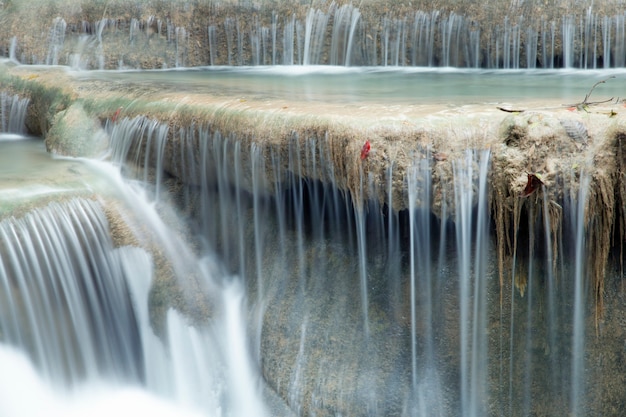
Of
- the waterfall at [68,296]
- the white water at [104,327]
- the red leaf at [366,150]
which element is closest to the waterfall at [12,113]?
the white water at [104,327]

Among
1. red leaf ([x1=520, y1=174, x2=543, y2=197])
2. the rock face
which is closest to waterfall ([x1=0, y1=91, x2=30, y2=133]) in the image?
the rock face

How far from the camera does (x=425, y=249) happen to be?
210 inches

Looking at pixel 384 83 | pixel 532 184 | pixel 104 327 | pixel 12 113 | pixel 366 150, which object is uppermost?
pixel 384 83

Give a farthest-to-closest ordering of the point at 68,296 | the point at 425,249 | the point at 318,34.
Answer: the point at 318,34 < the point at 68,296 < the point at 425,249

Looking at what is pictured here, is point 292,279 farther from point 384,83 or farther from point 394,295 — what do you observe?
point 384,83

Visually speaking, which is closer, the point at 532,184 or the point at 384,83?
the point at 532,184

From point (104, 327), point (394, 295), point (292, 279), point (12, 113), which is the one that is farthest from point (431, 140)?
point (12, 113)

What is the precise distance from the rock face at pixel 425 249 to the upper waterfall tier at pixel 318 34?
4339mm

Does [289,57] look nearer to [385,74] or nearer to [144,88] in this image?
[385,74]

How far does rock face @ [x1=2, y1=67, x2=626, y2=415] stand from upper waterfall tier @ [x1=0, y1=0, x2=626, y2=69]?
4.34 metres

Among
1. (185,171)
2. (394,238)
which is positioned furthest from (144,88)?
(394,238)

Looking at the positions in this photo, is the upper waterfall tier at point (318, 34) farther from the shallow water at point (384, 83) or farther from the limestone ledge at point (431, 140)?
the limestone ledge at point (431, 140)

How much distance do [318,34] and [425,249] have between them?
6.28 m

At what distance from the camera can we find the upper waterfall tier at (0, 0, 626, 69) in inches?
381
